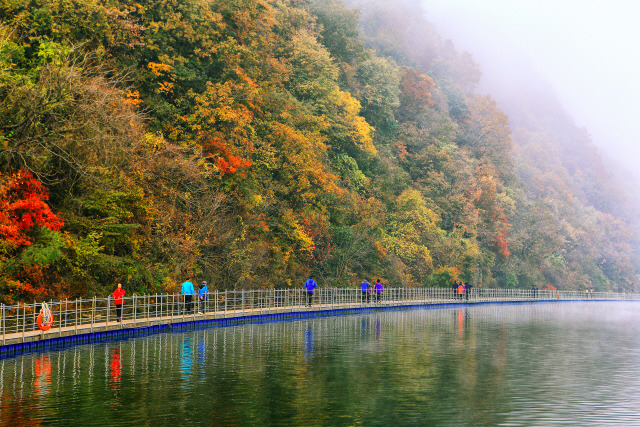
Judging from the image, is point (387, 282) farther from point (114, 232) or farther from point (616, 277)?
point (616, 277)

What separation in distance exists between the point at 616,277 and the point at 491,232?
4228 cm

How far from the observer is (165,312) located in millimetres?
33969

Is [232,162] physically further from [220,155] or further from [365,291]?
[365,291]

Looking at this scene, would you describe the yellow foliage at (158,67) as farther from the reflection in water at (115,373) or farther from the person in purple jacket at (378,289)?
the reflection in water at (115,373)

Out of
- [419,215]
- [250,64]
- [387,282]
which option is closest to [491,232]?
[419,215]

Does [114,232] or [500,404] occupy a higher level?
[114,232]

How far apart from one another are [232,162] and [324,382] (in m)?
26.7

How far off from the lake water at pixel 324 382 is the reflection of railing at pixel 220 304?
6.69ft

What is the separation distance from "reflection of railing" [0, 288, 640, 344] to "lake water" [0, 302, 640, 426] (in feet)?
6.69

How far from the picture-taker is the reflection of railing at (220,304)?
83.3ft

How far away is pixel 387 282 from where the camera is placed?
62.0 m

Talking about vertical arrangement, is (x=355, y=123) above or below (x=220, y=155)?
above

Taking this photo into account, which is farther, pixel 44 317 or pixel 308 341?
pixel 308 341

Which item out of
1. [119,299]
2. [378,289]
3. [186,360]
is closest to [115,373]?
[186,360]
